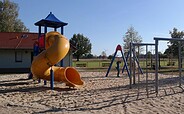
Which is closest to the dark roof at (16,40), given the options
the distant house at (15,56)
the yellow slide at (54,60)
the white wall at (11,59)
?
the distant house at (15,56)

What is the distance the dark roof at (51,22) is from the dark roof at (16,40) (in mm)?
12734

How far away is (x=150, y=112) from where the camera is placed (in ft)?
23.1

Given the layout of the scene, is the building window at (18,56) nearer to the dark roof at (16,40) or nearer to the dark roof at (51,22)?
the dark roof at (16,40)

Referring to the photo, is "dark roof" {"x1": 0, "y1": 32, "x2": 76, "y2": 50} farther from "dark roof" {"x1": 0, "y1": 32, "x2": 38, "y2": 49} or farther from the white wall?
the white wall

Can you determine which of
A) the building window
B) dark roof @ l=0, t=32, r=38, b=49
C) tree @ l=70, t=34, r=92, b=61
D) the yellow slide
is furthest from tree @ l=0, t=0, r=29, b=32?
tree @ l=70, t=34, r=92, b=61

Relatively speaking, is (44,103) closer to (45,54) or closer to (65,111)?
(65,111)

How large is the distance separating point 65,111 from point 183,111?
11.2 ft

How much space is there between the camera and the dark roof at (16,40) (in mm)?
26492

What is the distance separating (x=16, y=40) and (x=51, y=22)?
15554 mm

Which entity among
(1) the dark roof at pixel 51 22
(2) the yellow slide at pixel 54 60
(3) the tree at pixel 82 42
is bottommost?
(2) the yellow slide at pixel 54 60

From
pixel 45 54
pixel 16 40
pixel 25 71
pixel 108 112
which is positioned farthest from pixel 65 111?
pixel 16 40

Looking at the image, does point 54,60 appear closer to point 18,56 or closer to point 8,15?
point 18,56

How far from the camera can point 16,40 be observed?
28.3 meters

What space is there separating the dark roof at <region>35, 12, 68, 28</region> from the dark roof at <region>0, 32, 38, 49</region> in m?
12.7
